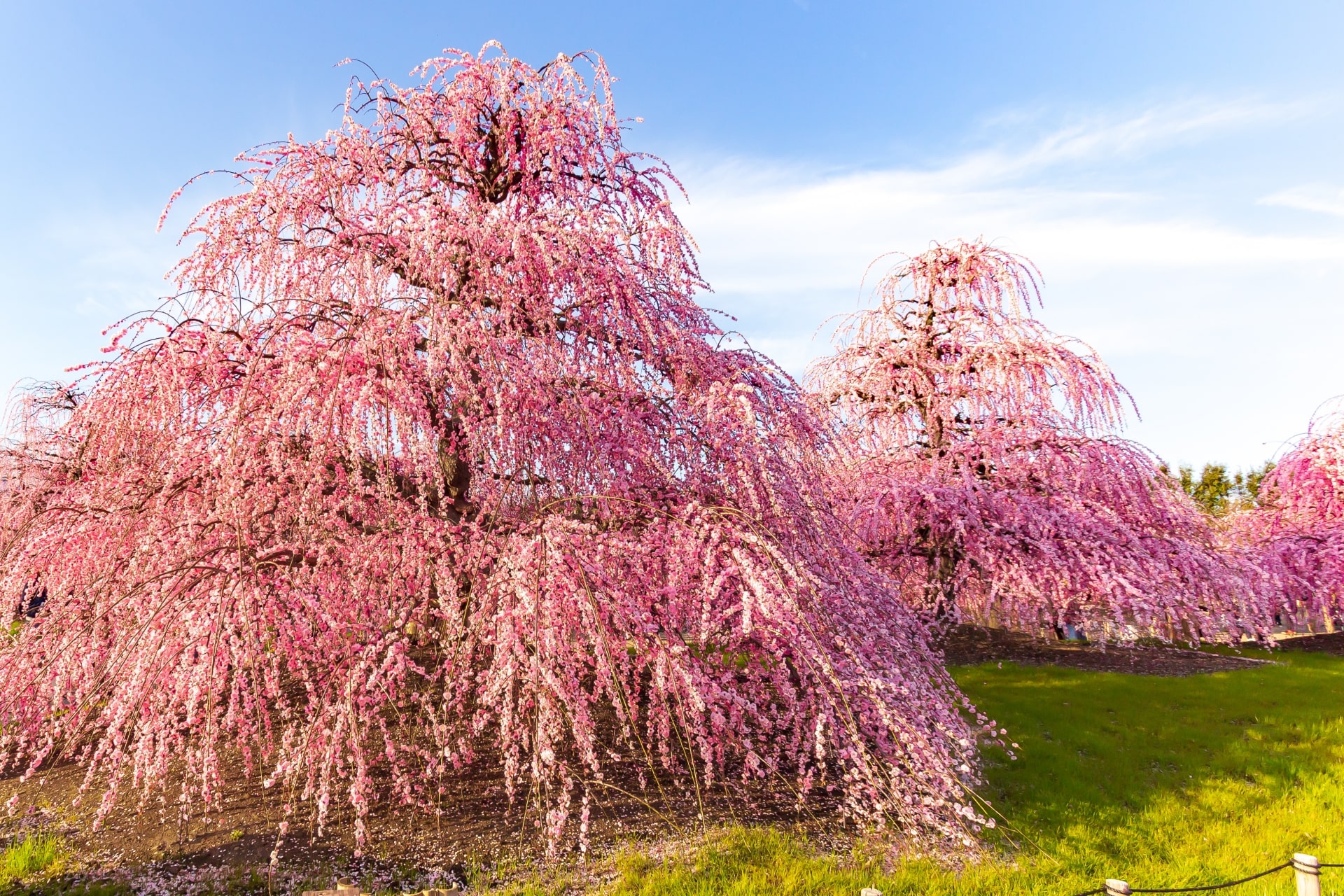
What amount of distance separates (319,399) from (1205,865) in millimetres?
7104

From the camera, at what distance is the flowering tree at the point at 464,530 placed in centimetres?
496

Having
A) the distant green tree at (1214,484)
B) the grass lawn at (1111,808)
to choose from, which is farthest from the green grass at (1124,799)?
the distant green tree at (1214,484)

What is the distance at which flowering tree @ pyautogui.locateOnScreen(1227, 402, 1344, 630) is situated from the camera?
1538 centimetres

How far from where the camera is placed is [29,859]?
543 cm

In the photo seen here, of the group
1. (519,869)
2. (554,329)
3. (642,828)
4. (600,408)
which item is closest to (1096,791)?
(642,828)

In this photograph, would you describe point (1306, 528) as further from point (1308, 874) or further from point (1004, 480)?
point (1308, 874)

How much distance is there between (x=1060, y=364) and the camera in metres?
10.8

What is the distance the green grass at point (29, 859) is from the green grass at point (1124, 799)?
157 inches

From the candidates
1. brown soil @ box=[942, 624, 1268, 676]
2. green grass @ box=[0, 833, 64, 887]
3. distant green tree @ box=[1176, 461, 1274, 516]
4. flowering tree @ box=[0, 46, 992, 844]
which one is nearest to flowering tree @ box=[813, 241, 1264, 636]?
brown soil @ box=[942, 624, 1268, 676]

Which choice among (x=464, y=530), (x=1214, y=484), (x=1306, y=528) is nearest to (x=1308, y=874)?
(x=464, y=530)

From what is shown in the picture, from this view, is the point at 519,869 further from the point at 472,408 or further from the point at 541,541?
the point at 472,408

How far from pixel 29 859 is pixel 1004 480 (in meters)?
11.3

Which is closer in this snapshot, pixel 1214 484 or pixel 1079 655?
pixel 1079 655

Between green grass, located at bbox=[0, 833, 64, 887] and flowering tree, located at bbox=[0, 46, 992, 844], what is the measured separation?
66cm
